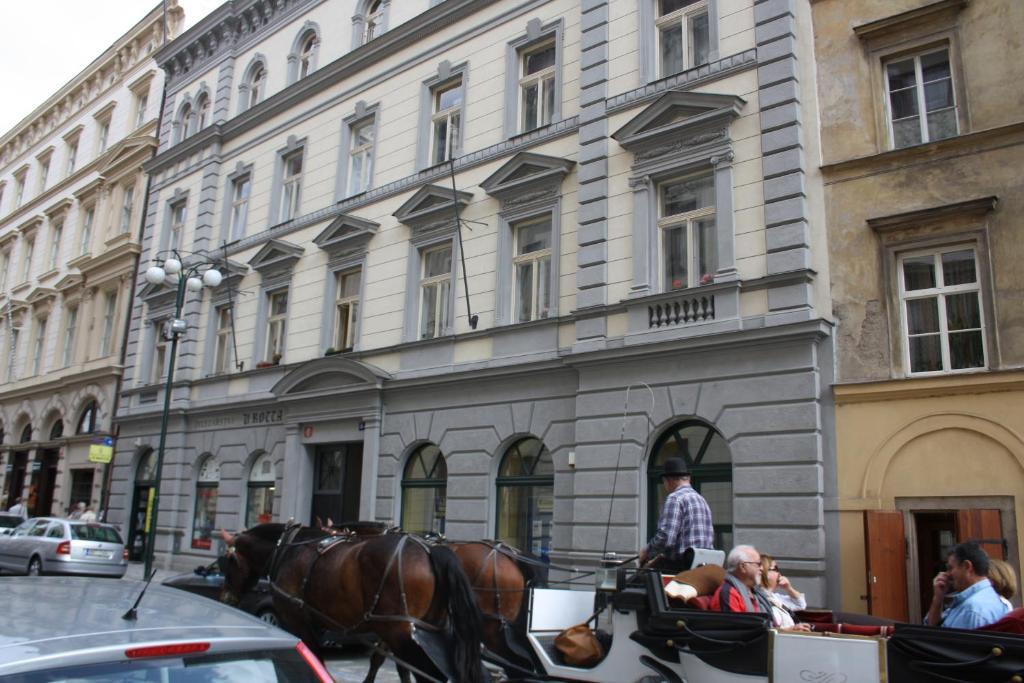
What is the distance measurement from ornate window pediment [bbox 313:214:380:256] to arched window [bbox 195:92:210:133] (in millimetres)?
9367

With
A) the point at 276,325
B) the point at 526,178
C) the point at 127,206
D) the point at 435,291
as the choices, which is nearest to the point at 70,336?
the point at 127,206

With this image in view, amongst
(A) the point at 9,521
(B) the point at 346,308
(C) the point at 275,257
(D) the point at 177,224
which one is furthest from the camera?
(D) the point at 177,224

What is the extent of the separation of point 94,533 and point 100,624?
18.9 metres

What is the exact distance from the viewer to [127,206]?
99.1 ft

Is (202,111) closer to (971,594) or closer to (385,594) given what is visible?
(385,594)

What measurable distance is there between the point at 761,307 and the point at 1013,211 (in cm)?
333

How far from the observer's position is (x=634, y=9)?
1489cm

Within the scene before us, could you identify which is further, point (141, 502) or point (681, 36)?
point (141, 502)

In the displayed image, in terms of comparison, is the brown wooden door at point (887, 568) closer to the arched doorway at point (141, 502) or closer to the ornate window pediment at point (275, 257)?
the ornate window pediment at point (275, 257)

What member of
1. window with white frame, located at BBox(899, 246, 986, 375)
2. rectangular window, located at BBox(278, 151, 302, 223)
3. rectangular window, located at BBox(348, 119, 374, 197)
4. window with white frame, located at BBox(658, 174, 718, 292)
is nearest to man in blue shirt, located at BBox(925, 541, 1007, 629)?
window with white frame, located at BBox(899, 246, 986, 375)

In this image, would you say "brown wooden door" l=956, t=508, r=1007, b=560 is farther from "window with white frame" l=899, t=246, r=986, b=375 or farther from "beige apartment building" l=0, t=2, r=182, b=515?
"beige apartment building" l=0, t=2, r=182, b=515

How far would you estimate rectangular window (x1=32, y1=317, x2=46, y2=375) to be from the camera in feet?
108

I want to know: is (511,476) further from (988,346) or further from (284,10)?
(284,10)

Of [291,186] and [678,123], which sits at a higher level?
[291,186]
